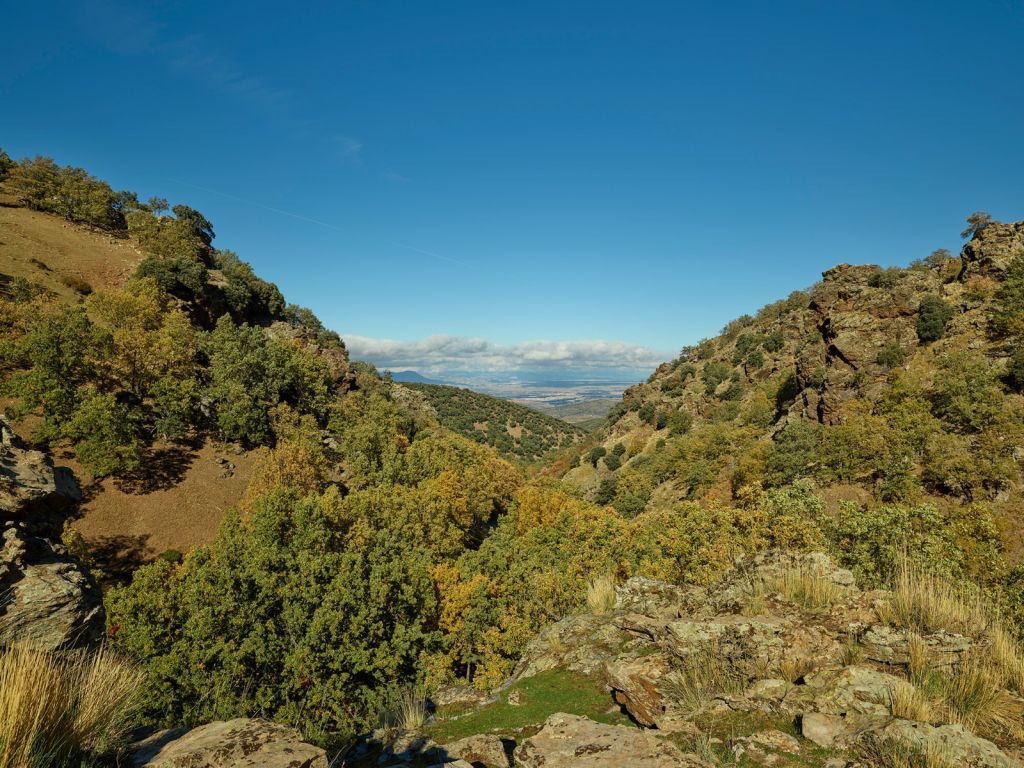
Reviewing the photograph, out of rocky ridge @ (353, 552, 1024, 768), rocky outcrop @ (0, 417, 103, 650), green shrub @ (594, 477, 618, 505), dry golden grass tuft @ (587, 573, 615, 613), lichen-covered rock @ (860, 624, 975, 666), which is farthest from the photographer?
green shrub @ (594, 477, 618, 505)

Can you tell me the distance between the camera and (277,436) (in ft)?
172

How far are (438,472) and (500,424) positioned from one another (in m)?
98.4

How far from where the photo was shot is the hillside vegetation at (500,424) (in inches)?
5128

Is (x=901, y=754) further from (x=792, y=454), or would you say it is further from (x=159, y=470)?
(x=159, y=470)

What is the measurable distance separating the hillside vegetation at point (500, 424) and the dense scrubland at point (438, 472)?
44938 mm

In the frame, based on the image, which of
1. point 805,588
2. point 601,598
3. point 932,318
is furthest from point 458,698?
point 932,318

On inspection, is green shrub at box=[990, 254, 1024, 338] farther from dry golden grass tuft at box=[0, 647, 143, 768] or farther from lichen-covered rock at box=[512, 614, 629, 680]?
dry golden grass tuft at box=[0, 647, 143, 768]

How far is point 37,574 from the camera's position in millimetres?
11289

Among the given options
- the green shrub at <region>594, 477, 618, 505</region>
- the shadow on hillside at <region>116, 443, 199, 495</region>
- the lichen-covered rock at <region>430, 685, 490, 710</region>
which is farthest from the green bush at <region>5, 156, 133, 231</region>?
the lichen-covered rock at <region>430, 685, 490, 710</region>

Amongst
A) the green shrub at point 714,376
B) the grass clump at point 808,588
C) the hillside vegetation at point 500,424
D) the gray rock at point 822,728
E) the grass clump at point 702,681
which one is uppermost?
the green shrub at point 714,376

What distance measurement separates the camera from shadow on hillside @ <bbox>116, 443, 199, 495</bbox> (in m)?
40.8

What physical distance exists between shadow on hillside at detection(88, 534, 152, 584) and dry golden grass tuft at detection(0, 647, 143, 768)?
3599 cm

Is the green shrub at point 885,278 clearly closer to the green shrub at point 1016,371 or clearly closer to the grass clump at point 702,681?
the green shrub at point 1016,371

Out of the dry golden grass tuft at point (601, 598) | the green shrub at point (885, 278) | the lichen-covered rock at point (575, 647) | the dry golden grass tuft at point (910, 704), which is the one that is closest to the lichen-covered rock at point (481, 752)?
the lichen-covered rock at point (575, 647)
